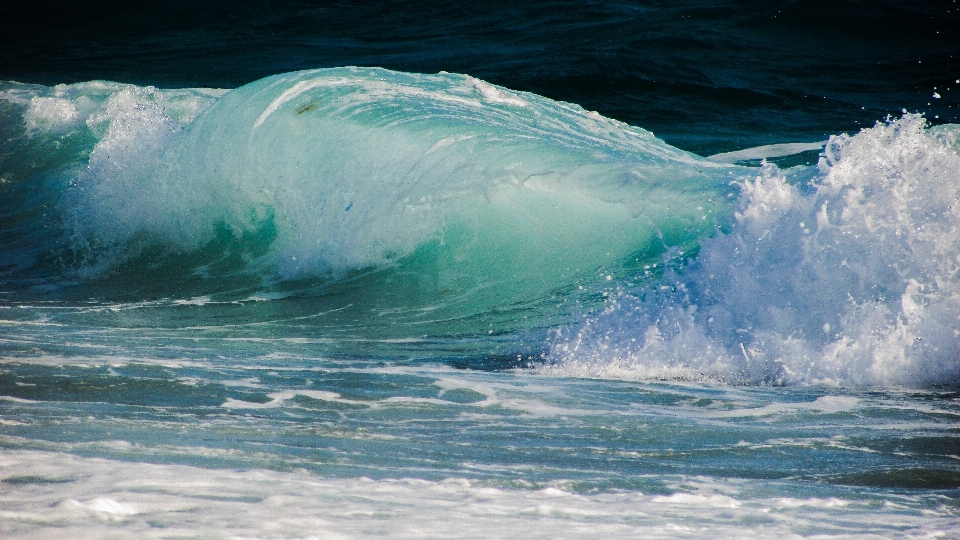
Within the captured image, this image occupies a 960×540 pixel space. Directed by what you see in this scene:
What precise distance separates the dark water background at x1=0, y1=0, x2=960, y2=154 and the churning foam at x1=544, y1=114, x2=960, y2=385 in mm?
6571

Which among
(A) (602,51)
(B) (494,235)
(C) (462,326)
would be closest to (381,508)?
(C) (462,326)

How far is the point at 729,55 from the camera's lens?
16.8 meters

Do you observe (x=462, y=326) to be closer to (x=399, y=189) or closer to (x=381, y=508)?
(x=399, y=189)

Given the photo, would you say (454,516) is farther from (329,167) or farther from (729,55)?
(729,55)

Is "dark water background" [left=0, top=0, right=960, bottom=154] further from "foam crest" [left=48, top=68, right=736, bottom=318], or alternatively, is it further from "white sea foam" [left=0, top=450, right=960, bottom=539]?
"white sea foam" [left=0, top=450, right=960, bottom=539]

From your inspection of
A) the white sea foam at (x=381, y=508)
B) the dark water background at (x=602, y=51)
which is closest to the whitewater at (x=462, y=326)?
the white sea foam at (x=381, y=508)

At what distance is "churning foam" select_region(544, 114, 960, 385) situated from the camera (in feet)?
15.5

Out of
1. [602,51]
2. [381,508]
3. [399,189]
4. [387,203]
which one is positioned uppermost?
[602,51]

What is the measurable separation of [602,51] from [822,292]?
1208 centimetres

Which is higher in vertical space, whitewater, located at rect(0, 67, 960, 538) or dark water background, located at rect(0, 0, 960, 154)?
dark water background, located at rect(0, 0, 960, 154)

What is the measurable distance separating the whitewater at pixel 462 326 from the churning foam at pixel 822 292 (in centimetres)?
2

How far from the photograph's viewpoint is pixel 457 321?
584cm

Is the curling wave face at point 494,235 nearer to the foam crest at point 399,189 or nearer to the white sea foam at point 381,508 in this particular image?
the foam crest at point 399,189

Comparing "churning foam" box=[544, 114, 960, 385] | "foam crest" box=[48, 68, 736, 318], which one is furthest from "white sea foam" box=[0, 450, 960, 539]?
"foam crest" box=[48, 68, 736, 318]
